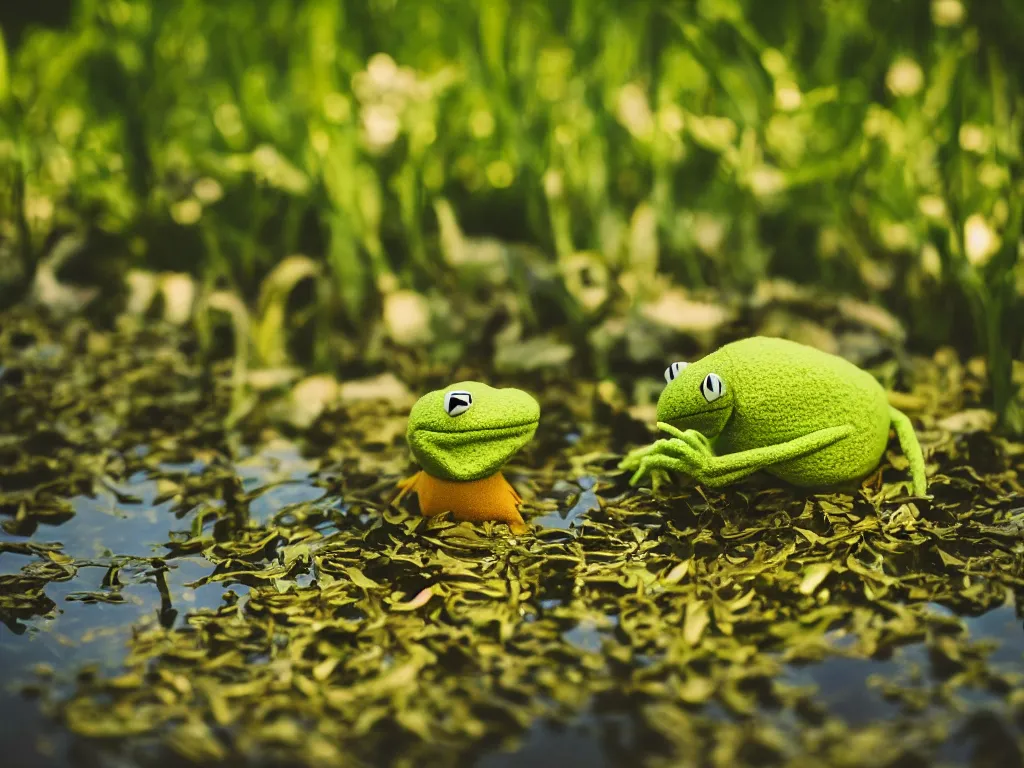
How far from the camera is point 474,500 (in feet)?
5.14

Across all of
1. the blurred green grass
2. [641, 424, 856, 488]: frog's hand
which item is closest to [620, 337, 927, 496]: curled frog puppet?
[641, 424, 856, 488]: frog's hand

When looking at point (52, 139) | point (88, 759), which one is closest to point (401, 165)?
point (52, 139)

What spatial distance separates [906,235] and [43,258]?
2.28 metres

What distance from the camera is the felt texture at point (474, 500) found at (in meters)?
1.56

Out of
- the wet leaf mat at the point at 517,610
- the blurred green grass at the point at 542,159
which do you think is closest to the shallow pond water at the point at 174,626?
the wet leaf mat at the point at 517,610

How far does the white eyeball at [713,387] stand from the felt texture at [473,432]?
0.26 meters

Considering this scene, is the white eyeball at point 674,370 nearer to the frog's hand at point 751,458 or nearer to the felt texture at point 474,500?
the frog's hand at point 751,458

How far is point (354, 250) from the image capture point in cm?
250

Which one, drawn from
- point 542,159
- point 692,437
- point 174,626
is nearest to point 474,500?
point 692,437

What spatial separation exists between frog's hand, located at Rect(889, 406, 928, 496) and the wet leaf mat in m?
0.04

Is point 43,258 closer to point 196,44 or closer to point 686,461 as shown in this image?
point 196,44

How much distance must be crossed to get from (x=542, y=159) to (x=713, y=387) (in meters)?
1.20

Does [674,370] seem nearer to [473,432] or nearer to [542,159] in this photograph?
[473,432]

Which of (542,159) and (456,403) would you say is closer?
(456,403)
